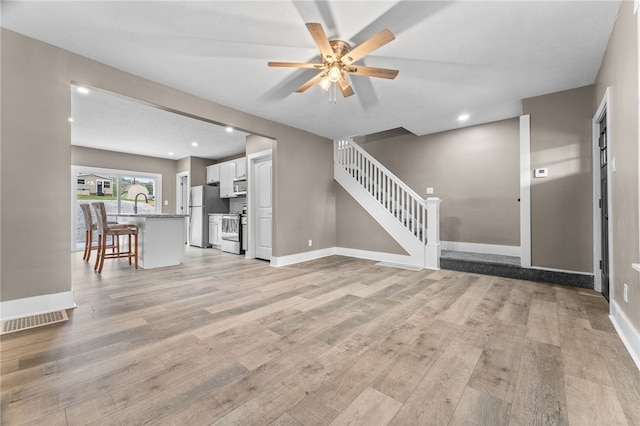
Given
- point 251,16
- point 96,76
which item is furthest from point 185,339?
point 96,76

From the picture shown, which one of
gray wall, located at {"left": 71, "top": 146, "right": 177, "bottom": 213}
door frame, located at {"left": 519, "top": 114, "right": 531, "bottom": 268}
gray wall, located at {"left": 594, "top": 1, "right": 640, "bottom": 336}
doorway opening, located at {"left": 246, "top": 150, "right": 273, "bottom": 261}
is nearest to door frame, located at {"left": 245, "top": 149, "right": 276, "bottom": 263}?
doorway opening, located at {"left": 246, "top": 150, "right": 273, "bottom": 261}

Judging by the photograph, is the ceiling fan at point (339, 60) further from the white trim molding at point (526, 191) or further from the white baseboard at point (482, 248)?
the white baseboard at point (482, 248)

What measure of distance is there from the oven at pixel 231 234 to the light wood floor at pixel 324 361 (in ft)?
9.95

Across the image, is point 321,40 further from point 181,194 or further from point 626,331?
point 181,194

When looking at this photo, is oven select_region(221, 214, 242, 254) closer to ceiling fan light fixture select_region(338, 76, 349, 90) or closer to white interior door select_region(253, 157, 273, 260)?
white interior door select_region(253, 157, 273, 260)

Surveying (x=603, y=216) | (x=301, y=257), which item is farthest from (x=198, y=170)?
(x=603, y=216)

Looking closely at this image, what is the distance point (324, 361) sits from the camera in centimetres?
169

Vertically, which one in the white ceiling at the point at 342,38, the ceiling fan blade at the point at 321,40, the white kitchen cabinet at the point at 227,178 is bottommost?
the white kitchen cabinet at the point at 227,178

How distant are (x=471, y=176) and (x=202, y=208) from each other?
6.56 metres

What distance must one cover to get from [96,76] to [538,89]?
5.33 metres

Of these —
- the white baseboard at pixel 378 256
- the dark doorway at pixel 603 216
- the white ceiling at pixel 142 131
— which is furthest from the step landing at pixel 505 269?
the white ceiling at pixel 142 131

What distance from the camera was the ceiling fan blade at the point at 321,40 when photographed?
1.93 metres

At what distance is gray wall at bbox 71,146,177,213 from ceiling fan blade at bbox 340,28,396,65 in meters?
7.50

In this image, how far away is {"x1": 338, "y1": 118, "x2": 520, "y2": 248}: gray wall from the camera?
461 cm
